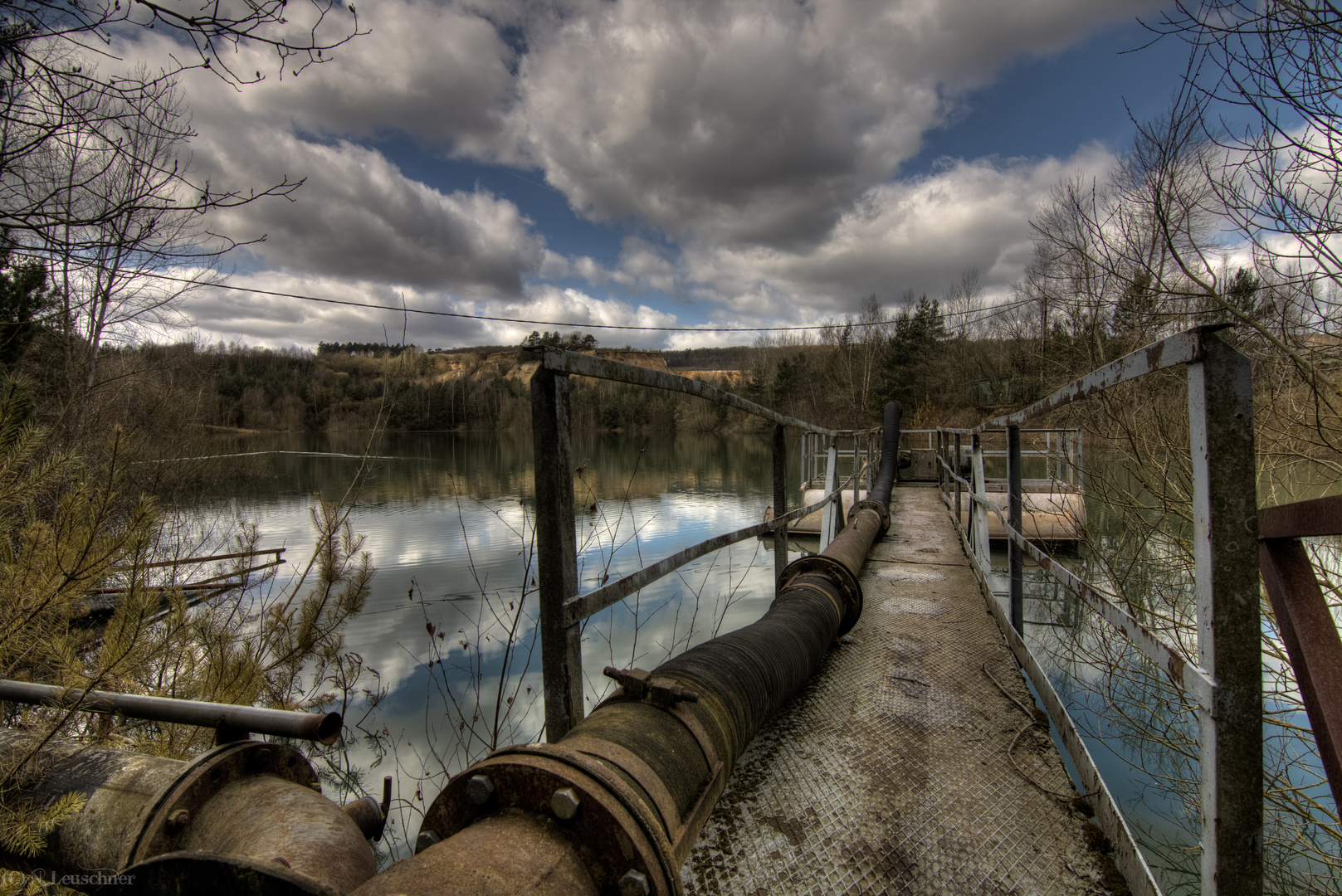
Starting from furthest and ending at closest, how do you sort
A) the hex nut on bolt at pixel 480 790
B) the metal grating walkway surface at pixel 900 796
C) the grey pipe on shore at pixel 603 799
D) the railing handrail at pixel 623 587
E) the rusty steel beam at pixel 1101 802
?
the railing handrail at pixel 623 587 → the metal grating walkway surface at pixel 900 796 → the rusty steel beam at pixel 1101 802 → the hex nut on bolt at pixel 480 790 → the grey pipe on shore at pixel 603 799

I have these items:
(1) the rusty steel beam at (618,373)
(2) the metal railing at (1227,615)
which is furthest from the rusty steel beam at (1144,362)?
(1) the rusty steel beam at (618,373)

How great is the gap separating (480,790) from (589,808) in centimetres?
19

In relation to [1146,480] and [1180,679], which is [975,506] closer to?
[1146,480]

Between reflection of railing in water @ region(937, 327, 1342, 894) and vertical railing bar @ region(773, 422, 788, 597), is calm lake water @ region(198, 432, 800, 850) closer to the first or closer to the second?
vertical railing bar @ region(773, 422, 788, 597)

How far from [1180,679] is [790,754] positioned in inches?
47.4

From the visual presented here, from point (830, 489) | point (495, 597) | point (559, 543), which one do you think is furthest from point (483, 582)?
point (559, 543)

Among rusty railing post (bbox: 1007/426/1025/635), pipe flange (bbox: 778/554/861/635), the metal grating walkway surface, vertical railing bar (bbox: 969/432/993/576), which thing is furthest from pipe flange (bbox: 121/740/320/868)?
vertical railing bar (bbox: 969/432/993/576)

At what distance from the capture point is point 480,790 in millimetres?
963

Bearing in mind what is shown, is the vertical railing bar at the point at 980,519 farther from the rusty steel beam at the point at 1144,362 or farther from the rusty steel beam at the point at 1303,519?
the rusty steel beam at the point at 1303,519

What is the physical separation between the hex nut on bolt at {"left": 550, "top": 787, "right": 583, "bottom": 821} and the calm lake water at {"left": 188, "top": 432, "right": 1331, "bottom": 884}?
1319 mm

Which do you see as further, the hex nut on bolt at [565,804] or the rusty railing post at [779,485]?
the rusty railing post at [779,485]

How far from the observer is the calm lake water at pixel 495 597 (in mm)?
4887

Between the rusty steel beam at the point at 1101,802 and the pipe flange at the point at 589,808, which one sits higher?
the pipe flange at the point at 589,808

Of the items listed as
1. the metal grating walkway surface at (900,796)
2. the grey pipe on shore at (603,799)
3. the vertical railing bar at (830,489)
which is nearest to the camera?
the grey pipe on shore at (603,799)
